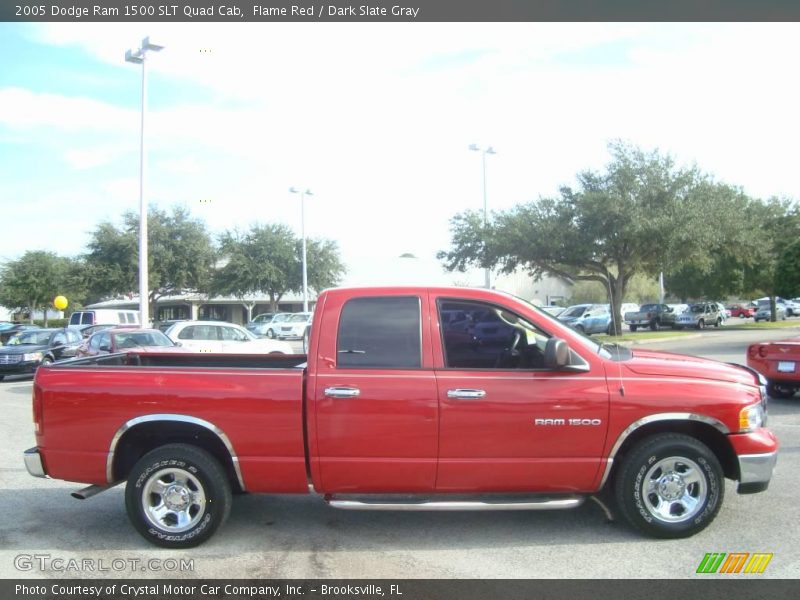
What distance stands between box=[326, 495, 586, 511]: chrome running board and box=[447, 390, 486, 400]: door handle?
788 millimetres

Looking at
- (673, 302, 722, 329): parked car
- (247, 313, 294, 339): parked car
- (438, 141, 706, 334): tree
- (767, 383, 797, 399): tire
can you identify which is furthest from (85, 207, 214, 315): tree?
(767, 383, 797, 399): tire

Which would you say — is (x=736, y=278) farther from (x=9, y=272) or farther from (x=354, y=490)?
(x=9, y=272)

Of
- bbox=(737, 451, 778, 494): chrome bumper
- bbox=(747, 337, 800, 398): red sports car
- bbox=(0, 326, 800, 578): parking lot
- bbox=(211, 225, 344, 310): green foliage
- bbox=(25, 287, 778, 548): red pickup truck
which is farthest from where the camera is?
bbox=(211, 225, 344, 310): green foliage

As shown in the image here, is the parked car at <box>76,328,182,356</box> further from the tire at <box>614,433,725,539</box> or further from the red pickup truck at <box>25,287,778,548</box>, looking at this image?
the tire at <box>614,433,725,539</box>

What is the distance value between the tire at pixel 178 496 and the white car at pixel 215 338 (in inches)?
467

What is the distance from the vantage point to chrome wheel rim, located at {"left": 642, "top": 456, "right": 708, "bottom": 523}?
5.38 m

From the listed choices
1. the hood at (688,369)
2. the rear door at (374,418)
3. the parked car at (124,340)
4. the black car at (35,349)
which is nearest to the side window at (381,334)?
the rear door at (374,418)

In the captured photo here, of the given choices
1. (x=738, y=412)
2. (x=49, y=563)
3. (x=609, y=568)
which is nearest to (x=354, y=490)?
(x=609, y=568)

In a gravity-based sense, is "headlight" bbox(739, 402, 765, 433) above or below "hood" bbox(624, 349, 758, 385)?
below

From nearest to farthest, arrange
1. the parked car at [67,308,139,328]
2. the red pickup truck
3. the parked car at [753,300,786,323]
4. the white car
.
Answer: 1. the red pickup truck
2. the white car
3. the parked car at [67,308,139,328]
4. the parked car at [753,300,786,323]

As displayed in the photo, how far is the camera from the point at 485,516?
6164 millimetres

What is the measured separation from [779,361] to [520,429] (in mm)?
8730

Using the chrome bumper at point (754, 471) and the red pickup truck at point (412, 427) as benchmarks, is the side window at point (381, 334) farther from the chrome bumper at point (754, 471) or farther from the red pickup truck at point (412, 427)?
the chrome bumper at point (754, 471)

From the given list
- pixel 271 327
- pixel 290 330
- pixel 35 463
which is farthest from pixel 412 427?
pixel 271 327
